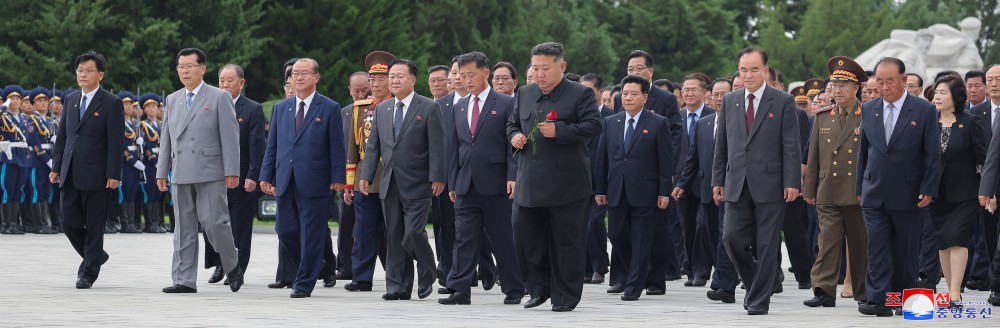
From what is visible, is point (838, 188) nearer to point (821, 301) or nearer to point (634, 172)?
point (821, 301)

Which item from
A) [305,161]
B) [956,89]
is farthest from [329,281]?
[956,89]

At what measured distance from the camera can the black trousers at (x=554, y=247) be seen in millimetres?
11703

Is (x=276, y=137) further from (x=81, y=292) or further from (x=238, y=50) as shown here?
(x=238, y=50)

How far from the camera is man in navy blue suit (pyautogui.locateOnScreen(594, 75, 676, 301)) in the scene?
14.3 metres

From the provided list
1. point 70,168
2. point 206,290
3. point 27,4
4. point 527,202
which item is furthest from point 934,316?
point 27,4

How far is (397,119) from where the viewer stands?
13.0 meters

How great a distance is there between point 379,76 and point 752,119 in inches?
143

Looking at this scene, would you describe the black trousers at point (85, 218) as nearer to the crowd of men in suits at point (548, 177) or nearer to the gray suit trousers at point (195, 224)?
the crowd of men in suits at point (548, 177)

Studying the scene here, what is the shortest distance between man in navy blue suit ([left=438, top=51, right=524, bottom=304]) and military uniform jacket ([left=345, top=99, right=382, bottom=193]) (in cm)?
99

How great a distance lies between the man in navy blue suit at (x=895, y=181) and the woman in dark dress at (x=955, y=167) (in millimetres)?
991

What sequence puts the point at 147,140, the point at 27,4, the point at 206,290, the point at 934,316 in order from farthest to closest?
the point at 27,4
the point at 147,140
the point at 206,290
the point at 934,316

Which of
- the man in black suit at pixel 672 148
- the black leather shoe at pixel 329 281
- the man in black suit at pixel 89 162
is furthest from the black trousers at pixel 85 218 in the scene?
the man in black suit at pixel 672 148

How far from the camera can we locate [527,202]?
11.7m

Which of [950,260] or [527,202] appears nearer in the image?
[527,202]
